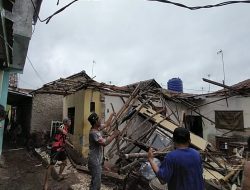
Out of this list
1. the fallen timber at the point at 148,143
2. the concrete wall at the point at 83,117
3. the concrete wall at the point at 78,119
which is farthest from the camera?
the concrete wall at the point at 78,119

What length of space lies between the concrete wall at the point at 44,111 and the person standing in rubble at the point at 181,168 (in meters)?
15.5

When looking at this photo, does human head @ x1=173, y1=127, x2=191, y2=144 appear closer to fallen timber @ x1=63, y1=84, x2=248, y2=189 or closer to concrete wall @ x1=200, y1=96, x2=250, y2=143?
fallen timber @ x1=63, y1=84, x2=248, y2=189

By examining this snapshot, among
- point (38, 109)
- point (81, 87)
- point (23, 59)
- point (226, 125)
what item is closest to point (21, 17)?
point (23, 59)

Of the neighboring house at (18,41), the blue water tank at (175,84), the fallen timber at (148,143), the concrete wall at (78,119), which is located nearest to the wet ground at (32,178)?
the fallen timber at (148,143)

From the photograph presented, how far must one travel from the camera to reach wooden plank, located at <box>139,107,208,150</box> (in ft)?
30.2

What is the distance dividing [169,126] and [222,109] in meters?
6.30

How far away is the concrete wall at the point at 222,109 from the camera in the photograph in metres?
14.0

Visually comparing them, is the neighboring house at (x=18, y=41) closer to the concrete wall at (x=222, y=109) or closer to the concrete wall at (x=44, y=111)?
the concrete wall at (x=44, y=111)

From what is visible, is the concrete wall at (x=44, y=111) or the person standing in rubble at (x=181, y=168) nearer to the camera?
the person standing in rubble at (x=181, y=168)

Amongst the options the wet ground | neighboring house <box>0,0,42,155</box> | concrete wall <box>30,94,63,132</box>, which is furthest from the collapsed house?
neighboring house <box>0,0,42,155</box>

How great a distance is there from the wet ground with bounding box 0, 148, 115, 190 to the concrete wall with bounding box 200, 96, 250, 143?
9038mm

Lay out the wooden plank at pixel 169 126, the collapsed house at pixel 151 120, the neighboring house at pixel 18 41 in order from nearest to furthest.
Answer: the neighboring house at pixel 18 41, the collapsed house at pixel 151 120, the wooden plank at pixel 169 126

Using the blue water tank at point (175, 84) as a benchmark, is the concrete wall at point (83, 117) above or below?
below

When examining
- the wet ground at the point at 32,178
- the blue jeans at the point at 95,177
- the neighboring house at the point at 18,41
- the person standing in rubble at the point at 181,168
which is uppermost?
the neighboring house at the point at 18,41
